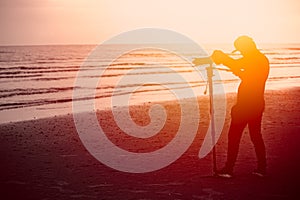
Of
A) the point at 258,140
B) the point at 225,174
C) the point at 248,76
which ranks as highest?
the point at 248,76

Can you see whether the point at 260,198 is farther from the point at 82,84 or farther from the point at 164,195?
the point at 82,84

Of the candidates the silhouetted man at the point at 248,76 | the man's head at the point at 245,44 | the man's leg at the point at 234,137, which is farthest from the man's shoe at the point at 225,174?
the man's head at the point at 245,44

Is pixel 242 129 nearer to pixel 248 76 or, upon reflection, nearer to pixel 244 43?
pixel 248 76

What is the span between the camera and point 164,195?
6.96 m

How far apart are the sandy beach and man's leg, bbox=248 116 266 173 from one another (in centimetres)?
27

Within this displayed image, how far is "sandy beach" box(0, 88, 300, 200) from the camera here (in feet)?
23.2

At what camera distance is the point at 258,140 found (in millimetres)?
7617

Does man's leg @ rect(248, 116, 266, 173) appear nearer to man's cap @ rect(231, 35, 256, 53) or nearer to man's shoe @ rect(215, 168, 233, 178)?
man's shoe @ rect(215, 168, 233, 178)

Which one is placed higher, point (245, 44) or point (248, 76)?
point (245, 44)

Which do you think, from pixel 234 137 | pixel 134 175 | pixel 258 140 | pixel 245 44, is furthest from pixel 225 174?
pixel 245 44

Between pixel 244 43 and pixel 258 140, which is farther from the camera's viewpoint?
pixel 258 140

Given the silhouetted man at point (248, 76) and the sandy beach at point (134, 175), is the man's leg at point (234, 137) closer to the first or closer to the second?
the silhouetted man at point (248, 76)

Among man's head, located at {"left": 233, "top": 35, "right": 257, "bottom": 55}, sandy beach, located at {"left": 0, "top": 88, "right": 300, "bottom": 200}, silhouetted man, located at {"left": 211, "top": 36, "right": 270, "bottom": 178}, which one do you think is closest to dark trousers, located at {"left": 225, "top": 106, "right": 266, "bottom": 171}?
silhouetted man, located at {"left": 211, "top": 36, "right": 270, "bottom": 178}

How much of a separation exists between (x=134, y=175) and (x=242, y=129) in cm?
214
